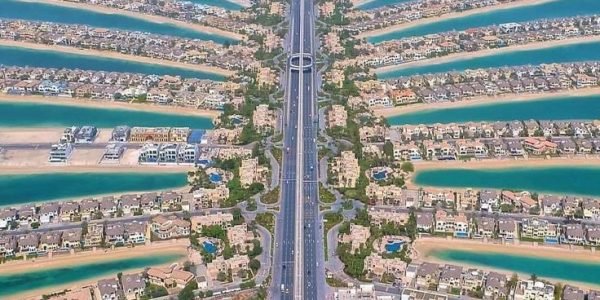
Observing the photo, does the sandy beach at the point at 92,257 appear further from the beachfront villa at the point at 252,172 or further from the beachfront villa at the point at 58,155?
the beachfront villa at the point at 58,155

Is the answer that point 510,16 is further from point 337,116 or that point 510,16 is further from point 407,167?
point 407,167

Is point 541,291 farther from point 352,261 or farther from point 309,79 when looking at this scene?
point 309,79

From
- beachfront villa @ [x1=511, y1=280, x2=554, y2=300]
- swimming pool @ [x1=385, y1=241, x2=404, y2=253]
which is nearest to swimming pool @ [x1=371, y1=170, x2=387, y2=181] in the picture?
swimming pool @ [x1=385, y1=241, x2=404, y2=253]

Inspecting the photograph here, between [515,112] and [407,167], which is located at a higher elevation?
[515,112]

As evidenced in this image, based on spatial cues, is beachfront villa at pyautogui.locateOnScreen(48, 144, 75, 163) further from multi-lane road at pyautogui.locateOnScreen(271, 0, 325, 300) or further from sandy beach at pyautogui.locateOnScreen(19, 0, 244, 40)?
sandy beach at pyautogui.locateOnScreen(19, 0, 244, 40)

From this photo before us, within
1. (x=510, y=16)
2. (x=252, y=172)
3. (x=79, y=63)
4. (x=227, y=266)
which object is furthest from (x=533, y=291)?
(x=510, y=16)

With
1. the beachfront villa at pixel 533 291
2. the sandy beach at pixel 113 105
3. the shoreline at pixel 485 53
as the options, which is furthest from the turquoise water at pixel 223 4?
the beachfront villa at pixel 533 291
